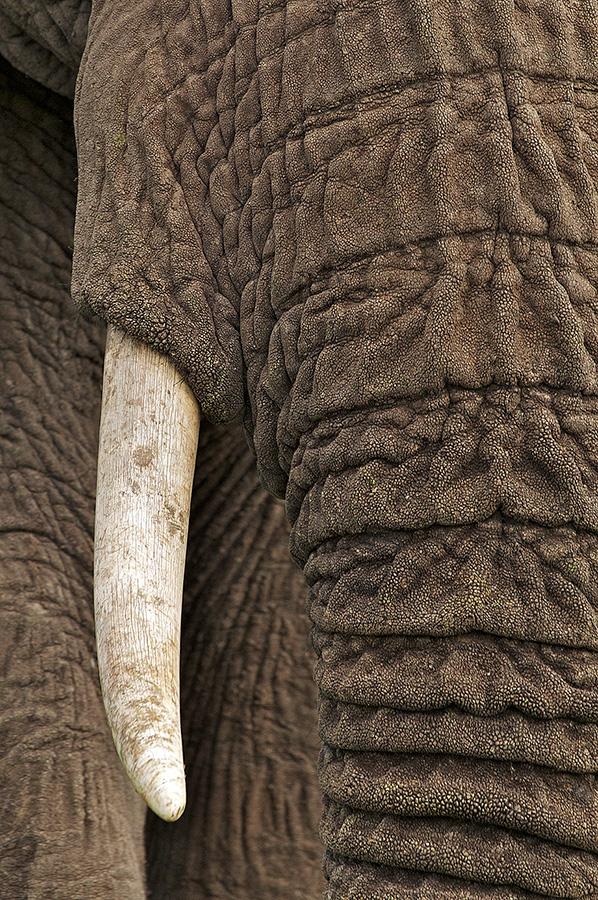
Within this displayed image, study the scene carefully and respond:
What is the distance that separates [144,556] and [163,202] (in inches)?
20.4

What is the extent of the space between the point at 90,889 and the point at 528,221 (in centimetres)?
160

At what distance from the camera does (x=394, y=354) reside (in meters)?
1.36

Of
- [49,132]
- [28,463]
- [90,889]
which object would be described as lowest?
[90,889]

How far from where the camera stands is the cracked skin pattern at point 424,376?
4.00 feet

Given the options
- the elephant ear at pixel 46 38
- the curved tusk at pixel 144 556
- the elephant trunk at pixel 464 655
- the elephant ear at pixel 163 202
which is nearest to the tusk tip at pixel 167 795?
the curved tusk at pixel 144 556

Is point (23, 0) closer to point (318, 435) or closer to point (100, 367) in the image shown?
point (100, 367)

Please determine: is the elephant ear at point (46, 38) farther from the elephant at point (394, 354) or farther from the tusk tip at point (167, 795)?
the tusk tip at point (167, 795)

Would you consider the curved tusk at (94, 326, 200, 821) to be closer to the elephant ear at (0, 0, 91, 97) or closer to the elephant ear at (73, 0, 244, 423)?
the elephant ear at (73, 0, 244, 423)

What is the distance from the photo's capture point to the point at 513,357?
1296 millimetres

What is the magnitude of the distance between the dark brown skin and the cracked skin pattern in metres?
0.78

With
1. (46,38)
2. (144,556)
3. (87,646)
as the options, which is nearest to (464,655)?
(144,556)

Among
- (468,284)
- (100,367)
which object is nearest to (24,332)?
(100,367)

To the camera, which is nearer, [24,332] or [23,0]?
Answer: [23,0]

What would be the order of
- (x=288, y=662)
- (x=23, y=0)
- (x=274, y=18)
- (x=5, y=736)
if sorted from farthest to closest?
(x=288, y=662) → (x=5, y=736) → (x=23, y=0) → (x=274, y=18)
